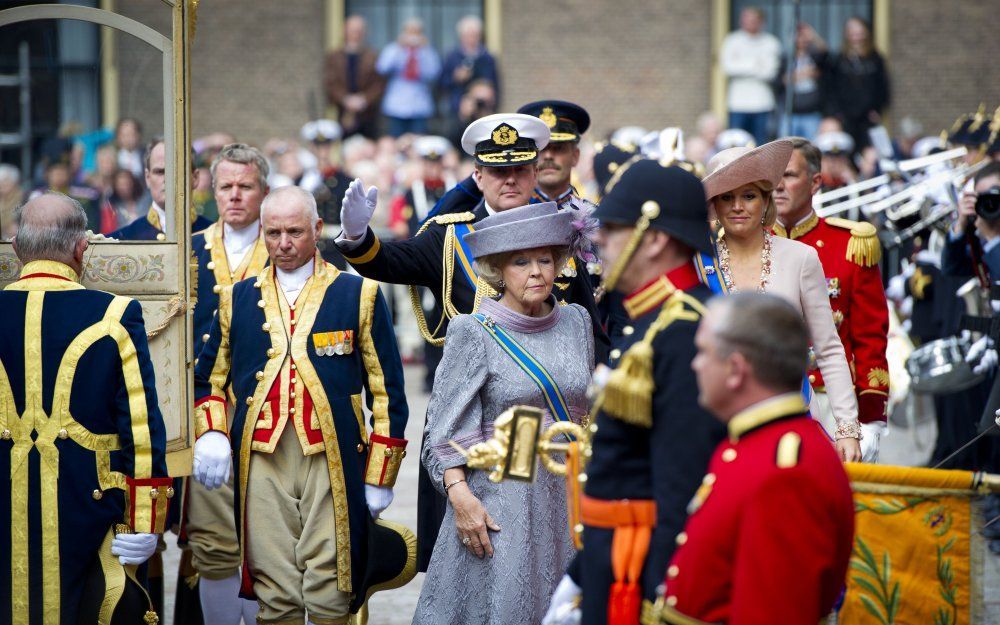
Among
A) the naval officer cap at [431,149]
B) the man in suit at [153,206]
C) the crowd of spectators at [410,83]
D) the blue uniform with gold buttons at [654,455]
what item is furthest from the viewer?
the crowd of spectators at [410,83]

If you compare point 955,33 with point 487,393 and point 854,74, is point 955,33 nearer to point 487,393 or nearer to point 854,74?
point 854,74

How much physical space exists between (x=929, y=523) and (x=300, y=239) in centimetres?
248

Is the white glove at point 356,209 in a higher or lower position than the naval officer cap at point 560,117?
lower

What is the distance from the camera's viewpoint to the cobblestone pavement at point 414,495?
639 cm

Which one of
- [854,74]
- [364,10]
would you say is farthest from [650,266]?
[364,10]

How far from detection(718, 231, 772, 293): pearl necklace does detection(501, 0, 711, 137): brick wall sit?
15.9 meters

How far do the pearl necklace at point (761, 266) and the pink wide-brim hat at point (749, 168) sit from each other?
0.77ft

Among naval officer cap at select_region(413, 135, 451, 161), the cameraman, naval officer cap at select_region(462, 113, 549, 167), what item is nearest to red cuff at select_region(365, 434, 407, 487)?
naval officer cap at select_region(462, 113, 549, 167)

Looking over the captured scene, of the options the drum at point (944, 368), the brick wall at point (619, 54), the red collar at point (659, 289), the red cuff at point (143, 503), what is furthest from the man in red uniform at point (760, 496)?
the brick wall at point (619, 54)

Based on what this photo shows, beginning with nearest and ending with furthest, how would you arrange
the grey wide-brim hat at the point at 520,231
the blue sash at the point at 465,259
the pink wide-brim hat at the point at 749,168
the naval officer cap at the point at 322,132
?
1. the grey wide-brim hat at the point at 520,231
2. the pink wide-brim hat at the point at 749,168
3. the blue sash at the point at 465,259
4. the naval officer cap at the point at 322,132

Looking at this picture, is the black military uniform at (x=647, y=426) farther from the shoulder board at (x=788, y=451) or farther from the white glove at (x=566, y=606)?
the shoulder board at (x=788, y=451)

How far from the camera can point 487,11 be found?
20.6m

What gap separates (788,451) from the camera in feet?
9.08

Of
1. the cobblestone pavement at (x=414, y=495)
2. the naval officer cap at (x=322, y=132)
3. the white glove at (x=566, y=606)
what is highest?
the naval officer cap at (x=322, y=132)
